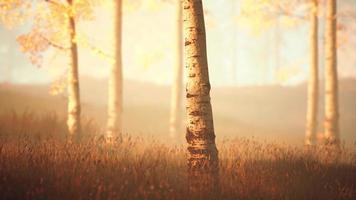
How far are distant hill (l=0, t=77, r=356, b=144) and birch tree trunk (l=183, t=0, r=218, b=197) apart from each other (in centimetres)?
1247

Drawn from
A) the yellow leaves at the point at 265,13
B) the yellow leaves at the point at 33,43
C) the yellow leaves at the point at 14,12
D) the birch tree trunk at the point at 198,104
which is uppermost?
the yellow leaves at the point at 265,13

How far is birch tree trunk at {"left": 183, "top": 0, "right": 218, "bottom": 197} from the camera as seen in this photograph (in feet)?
19.4

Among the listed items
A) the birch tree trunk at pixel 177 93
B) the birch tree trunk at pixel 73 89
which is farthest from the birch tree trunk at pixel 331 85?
the birch tree trunk at pixel 73 89

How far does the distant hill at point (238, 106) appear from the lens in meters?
19.9

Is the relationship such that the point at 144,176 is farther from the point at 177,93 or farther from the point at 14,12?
the point at 177,93

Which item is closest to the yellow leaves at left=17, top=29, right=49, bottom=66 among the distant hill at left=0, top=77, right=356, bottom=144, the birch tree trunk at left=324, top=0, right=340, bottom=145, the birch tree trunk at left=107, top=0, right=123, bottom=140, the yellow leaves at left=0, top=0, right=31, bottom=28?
the yellow leaves at left=0, top=0, right=31, bottom=28

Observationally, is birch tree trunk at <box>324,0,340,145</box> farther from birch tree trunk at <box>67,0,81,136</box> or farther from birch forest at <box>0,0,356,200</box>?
birch tree trunk at <box>67,0,81,136</box>

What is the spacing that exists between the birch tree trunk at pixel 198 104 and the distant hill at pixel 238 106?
1247cm

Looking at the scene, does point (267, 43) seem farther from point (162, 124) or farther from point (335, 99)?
point (335, 99)

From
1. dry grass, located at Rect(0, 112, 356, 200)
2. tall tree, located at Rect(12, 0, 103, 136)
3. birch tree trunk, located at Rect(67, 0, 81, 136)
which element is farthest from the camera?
birch tree trunk, located at Rect(67, 0, 81, 136)

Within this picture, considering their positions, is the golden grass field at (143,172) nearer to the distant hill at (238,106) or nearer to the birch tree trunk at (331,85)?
the birch tree trunk at (331,85)

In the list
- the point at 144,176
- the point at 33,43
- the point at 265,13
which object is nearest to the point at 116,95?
the point at 33,43

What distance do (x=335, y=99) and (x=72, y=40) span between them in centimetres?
768

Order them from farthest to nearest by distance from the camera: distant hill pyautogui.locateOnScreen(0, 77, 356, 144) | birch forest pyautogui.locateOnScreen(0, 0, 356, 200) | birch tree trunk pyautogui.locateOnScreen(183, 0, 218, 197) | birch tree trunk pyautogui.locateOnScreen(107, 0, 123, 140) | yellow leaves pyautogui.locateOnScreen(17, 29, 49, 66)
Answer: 1. distant hill pyautogui.locateOnScreen(0, 77, 356, 144)
2. birch tree trunk pyautogui.locateOnScreen(107, 0, 123, 140)
3. yellow leaves pyautogui.locateOnScreen(17, 29, 49, 66)
4. birch tree trunk pyautogui.locateOnScreen(183, 0, 218, 197)
5. birch forest pyautogui.locateOnScreen(0, 0, 356, 200)
